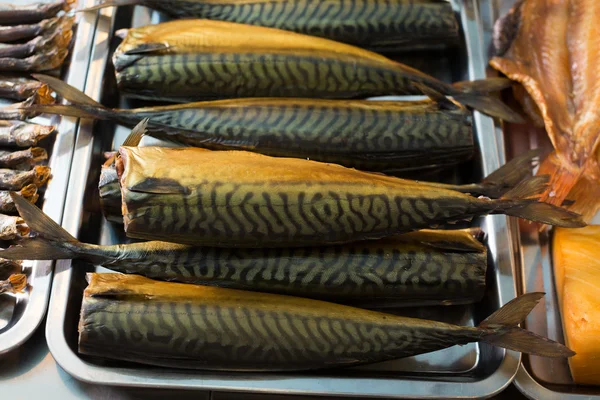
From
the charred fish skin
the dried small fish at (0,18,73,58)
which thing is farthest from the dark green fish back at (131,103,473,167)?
the dried small fish at (0,18,73,58)

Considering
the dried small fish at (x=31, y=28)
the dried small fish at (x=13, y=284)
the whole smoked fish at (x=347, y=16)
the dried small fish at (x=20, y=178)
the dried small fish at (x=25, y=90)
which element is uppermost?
the whole smoked fish at (x=347, y=16)

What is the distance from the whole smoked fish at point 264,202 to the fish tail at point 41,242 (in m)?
0.29

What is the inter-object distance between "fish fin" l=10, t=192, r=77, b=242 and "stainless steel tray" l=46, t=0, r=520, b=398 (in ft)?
0.51

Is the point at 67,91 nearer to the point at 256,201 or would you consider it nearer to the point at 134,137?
the point at 134,137

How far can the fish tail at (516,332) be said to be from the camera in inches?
66.6

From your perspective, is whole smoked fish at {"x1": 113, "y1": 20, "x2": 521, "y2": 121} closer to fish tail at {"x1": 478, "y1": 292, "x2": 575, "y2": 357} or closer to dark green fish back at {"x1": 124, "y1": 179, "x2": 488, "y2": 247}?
dark green fish back at {"x1": 124, "y1": 179, "x2": 488, "y2": 247}

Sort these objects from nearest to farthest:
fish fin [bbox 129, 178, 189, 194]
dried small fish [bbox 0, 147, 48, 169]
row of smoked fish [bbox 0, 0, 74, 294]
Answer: fish fin [bbox 129, 178, 189, 194]
row of smoked fish [bbox 0, 0, 74, 294]
dried small fish [bbox 0, 147, 48, 169]

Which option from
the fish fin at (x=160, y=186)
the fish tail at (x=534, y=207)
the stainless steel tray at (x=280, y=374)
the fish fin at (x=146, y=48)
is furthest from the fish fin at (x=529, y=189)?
the fish fin at (x=146, y=48)

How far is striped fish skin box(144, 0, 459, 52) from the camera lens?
229cm

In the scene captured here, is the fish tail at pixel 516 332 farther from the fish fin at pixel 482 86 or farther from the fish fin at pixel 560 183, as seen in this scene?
the fish fin at pixel 482 86

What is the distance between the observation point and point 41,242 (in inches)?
67.7

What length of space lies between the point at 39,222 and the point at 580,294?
5.97 feet

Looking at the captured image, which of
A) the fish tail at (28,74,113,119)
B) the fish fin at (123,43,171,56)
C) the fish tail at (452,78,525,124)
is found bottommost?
the fish tail at (28,74,113,119)

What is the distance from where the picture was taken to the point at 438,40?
2.42 metres
